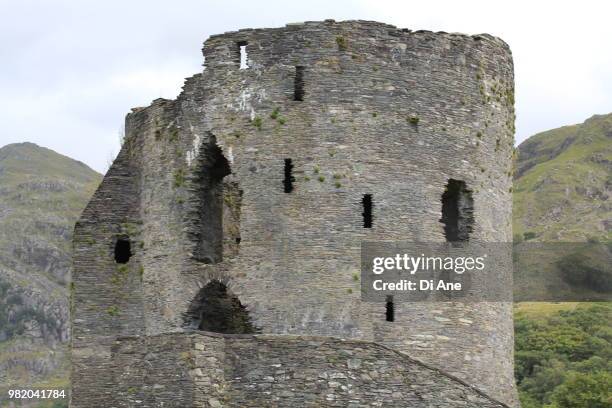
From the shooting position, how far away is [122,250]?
29641 millimetres

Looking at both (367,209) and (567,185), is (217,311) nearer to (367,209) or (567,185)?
(367,209)

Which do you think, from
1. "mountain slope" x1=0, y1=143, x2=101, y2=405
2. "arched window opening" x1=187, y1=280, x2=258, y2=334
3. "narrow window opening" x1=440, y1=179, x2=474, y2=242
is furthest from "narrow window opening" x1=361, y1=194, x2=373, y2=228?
"mountain slope" x1=0, y1=143, x2=101, y2=405

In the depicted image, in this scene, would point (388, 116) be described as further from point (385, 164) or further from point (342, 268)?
point (342, 268)

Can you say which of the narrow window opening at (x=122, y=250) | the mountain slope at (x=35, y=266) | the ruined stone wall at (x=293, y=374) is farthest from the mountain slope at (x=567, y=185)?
the ruined stone wall at (x=293, y=374)

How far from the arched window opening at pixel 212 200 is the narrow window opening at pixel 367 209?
264cm

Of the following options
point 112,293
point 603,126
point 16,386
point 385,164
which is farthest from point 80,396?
point 603,126

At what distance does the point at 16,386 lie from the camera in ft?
378

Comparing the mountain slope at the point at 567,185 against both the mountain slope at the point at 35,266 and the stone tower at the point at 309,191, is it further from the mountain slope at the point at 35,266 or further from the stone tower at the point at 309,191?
the stone tower at the point at 309,191

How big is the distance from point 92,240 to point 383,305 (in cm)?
694

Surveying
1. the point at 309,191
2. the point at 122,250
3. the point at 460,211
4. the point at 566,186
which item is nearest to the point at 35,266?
the point at 566,186

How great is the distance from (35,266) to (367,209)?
113 metres

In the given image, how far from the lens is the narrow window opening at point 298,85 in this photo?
27.4 metres

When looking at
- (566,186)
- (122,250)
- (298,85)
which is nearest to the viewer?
(298,85)

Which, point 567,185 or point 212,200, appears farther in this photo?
point 567,185
